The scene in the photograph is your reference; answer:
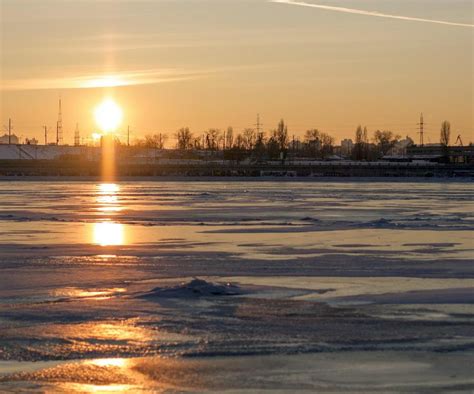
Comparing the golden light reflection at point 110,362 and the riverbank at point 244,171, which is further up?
the riverbank at point 244,171

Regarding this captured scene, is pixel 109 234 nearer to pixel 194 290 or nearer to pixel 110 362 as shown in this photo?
pixel 194 290

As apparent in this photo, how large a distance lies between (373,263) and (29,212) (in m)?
20.8

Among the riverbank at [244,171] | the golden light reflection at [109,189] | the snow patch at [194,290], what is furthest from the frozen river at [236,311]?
the riverbank at [244,171]

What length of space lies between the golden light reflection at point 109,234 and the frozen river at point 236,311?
116 mm

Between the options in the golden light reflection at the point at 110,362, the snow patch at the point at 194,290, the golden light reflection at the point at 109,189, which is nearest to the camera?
the golden light reflection at the point at 110,362

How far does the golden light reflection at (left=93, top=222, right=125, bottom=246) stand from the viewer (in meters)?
24.9

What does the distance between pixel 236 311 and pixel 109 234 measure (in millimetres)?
14186

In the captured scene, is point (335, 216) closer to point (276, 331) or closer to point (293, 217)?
point (293, 217)

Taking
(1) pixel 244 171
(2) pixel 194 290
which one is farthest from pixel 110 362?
(1) pixel 244 171

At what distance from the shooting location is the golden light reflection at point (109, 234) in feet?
81.7

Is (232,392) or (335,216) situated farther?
(335,216)

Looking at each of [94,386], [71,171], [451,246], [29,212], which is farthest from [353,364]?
[71,171]

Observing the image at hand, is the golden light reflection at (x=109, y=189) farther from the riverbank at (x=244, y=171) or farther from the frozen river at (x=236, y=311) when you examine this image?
the riverbank at (x=244, y=171)

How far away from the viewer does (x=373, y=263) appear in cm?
1973
